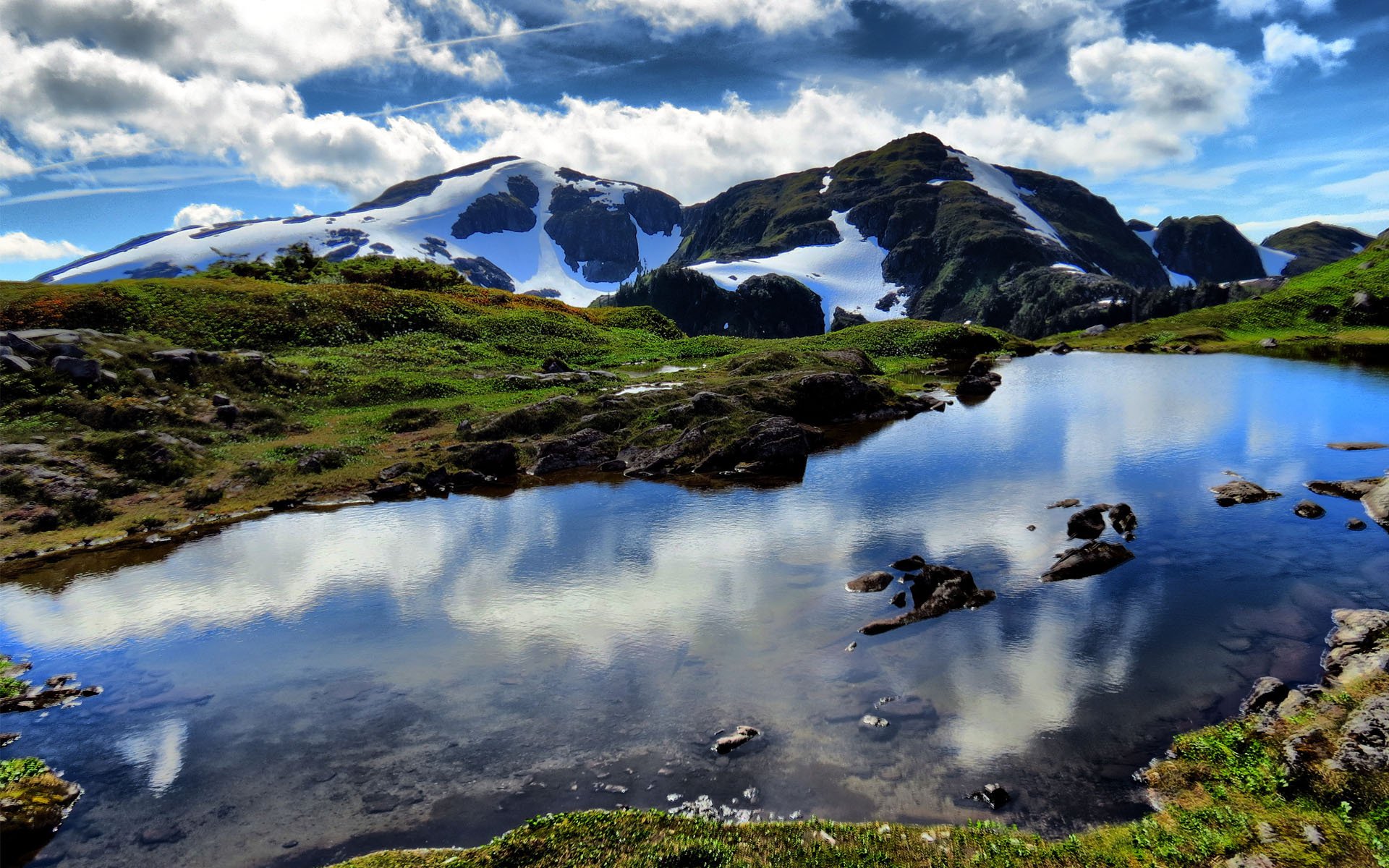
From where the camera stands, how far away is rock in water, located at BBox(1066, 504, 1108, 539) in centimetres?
3123

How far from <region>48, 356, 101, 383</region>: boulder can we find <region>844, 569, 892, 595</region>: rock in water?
59.8m

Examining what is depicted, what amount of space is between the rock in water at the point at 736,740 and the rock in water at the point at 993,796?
5.83m

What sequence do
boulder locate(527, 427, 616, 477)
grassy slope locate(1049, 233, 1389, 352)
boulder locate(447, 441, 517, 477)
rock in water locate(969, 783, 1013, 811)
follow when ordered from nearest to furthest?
rock in water locate(969, 783, 1013, 811) < boulder locate(447, 441, 517, 477) < boulder locate(527, 427, 616, 477) < grassy slope locate(1049, 233, 1389, 352)

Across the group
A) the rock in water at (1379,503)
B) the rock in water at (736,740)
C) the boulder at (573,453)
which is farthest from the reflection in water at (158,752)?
the rock in water at (1379,503)

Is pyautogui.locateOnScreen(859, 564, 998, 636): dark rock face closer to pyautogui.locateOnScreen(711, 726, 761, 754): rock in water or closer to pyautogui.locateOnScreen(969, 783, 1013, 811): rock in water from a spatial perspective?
pyautogui.locateOnScreen(711, 726, 761, 754): rock in water

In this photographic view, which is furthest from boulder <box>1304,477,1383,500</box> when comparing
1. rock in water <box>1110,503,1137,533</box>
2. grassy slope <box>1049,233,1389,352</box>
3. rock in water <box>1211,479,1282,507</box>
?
grassy slope <box>1049,233,1389,352</box>

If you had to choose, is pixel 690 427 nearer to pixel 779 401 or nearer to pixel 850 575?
pixel 779 401

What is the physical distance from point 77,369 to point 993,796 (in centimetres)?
6756

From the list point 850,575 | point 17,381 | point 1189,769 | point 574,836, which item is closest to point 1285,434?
point 850,575

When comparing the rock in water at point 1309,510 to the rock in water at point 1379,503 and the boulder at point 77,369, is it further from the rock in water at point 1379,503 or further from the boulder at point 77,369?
the boulder at point 77,369

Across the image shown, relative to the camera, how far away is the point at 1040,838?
14.3 metres

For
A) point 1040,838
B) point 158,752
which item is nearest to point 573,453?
point 158,752

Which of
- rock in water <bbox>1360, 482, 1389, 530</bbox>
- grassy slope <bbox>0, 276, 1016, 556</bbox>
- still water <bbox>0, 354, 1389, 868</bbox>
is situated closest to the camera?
still water <bbox>0, 354, 1389, 868</bbox>

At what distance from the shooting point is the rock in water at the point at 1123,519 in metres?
31.9
